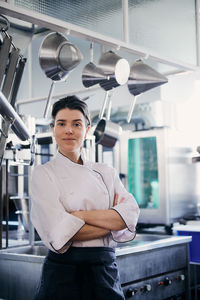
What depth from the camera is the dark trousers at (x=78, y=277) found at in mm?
1613

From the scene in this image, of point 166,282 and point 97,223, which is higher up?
point 97,223

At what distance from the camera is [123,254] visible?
247cm

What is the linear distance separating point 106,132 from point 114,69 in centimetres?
51

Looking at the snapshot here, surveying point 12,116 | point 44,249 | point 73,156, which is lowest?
point 44,249

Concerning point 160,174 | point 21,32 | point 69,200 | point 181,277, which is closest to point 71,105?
point 69,200

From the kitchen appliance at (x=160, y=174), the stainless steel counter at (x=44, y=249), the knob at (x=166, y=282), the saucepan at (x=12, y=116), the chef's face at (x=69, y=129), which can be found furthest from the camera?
the kitchen appliance at (x=160, y=174)

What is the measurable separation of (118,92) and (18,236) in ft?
8.27

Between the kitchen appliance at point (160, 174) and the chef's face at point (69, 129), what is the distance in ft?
7.98

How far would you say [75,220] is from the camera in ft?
5.23

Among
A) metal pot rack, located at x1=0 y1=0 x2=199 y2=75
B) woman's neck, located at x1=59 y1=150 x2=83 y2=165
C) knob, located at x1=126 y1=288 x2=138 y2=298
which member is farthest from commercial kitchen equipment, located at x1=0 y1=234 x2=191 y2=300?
metal pot rack, located at x1=0 y1=0 x2=199 y2=75

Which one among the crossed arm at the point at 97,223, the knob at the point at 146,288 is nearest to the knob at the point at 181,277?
the knob at the point at 146,288

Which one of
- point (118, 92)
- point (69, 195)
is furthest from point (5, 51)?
point (118, 92)

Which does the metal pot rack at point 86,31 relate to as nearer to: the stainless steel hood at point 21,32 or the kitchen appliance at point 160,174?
the stainless steel hood at point 21,32

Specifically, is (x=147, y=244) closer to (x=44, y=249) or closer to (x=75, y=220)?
(x=44, y=249)
